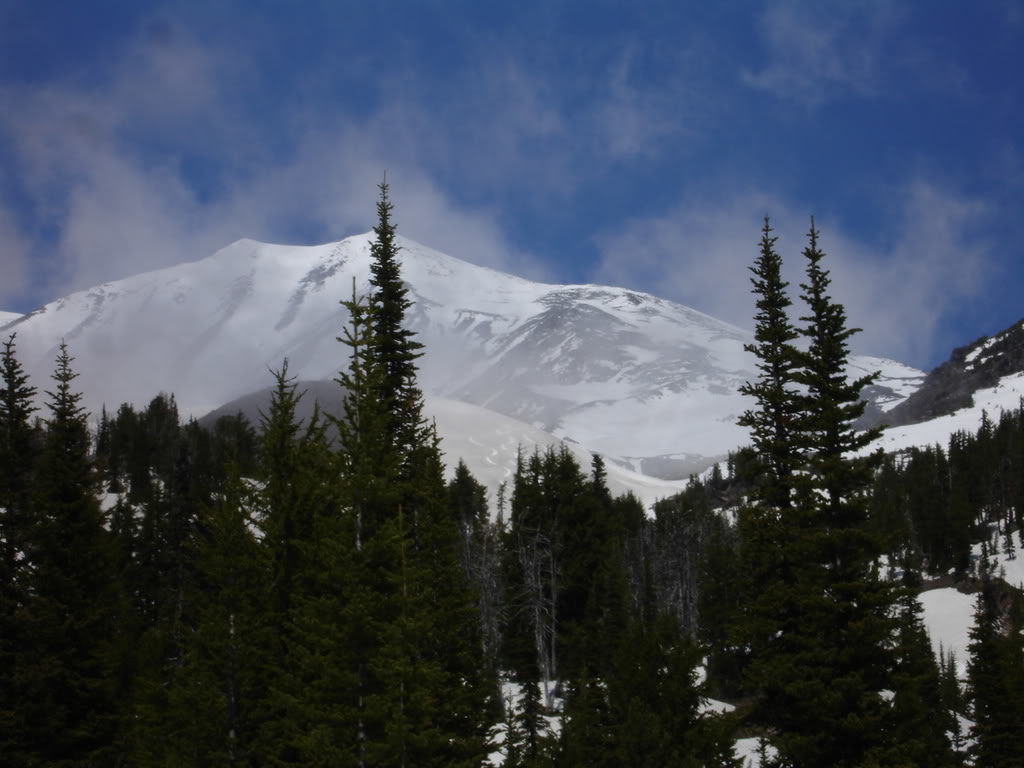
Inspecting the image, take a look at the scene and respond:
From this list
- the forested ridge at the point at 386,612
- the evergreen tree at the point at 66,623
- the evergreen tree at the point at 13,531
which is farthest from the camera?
the evergreen tree at the point at 66,623

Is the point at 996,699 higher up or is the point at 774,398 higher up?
the point at 774,398

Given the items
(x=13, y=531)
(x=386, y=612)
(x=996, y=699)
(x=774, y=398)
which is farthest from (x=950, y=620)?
(x=13, y=531)

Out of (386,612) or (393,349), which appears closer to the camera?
(386,612)

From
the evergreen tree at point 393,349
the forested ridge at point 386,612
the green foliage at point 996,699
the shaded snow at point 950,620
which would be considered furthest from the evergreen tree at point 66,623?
the shaded snow at point 950,620

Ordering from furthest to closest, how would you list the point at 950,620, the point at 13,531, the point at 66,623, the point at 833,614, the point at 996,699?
the point at 950,620, the point at 996,699, the point at 13,531, the point at 66,623, the point at 833,614

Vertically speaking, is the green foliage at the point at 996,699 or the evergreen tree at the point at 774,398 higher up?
the evergreen tree at the point at 774,398

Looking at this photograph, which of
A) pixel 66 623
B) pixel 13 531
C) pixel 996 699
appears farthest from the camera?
pixel 996 699

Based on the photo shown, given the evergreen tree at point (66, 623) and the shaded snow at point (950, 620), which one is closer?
the evergreen tree at point (66, 623)

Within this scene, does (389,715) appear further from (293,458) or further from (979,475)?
(979,475)

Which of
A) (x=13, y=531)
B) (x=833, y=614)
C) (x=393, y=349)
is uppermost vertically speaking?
(x=393, y=349)

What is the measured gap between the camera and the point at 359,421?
22.1 meters

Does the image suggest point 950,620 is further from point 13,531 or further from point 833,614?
point 13,531

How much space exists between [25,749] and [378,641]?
54.0 ft

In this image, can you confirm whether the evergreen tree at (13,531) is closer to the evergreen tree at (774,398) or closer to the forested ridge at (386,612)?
the forested ridge at (386,612)
